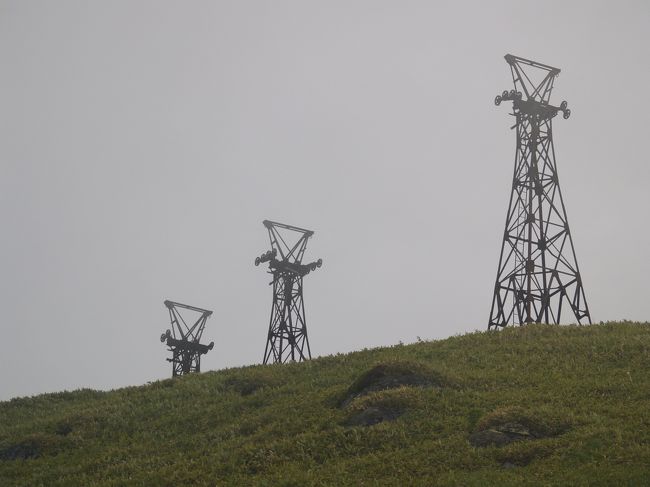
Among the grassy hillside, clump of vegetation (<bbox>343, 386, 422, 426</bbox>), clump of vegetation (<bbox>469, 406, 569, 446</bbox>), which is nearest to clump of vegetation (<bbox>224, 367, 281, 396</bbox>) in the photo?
the grassy hillside

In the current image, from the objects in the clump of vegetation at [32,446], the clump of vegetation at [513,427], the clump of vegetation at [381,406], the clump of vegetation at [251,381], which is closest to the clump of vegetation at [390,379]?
the clump of vegetation at [381,406]

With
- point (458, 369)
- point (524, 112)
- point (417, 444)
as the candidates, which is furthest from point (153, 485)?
point (524, 112)

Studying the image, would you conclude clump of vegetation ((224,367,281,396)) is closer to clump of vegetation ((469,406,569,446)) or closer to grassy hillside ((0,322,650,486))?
grassy hillside ((0,322,650,486))

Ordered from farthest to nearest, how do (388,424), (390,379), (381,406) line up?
(390,379), (381,406), (388,424)

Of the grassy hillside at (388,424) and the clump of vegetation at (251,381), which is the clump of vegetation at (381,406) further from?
the clump of vegetation at (251,381)

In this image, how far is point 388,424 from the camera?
1931 cm

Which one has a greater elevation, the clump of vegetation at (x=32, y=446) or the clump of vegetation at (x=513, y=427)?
the clump of vegetation at (x=32, y=446)

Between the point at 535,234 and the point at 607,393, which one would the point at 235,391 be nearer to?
the point at 607,393

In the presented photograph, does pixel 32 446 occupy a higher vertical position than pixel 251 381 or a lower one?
lower

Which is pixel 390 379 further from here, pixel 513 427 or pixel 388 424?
pixel 513 427

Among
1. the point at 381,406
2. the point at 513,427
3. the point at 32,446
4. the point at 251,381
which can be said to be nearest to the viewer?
the point at 513,427

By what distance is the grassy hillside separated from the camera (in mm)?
16312

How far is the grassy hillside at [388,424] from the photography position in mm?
16312

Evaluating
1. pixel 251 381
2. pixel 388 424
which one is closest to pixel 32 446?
pixel 251 381
